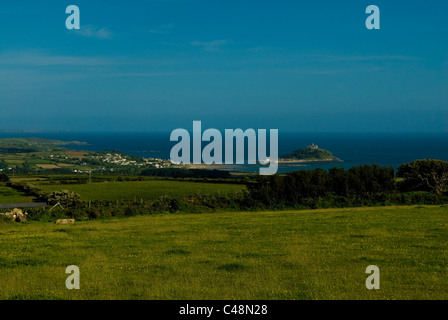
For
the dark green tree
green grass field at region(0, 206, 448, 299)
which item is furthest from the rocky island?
green grass field at region(0, 206, 448, 299)

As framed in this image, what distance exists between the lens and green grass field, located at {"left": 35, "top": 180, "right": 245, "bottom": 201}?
60.2 meters

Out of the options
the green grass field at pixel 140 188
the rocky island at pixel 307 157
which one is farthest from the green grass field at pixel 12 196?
the rocky island at pixel 307 157

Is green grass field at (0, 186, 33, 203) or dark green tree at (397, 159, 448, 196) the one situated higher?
dark green tree at (397, 159, 448, 196)

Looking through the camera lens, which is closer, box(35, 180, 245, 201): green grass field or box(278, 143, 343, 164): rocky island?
box(35, 180, 245, 201): green grass field

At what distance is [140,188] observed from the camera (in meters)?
67.2

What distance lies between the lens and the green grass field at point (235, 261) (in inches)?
472

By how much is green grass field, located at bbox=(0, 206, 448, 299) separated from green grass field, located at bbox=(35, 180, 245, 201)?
3375 cm

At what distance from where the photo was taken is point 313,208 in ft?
145

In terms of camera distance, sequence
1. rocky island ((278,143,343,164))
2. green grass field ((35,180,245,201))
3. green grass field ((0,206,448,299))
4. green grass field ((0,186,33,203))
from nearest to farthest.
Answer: green grass field ((0,206,448,299)), green grass field ((0,186,33,203)), green grass field ((35,180,245,201)), rocky island ((278,143,343,164))

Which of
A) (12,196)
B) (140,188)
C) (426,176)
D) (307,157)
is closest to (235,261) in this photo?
(426,176)

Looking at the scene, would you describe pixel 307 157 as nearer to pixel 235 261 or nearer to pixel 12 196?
pixel 12 196

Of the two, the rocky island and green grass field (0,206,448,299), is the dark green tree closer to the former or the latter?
green grass field (0,206,448,299)

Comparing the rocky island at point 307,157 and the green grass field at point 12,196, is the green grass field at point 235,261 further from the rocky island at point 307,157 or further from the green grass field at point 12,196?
the rocky island at point 307,157
